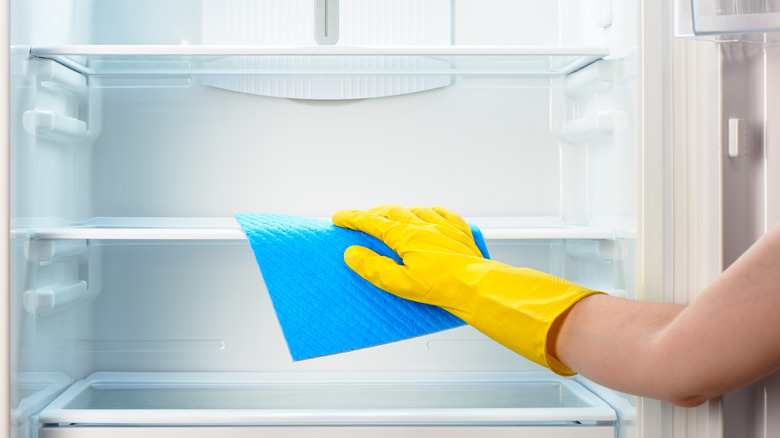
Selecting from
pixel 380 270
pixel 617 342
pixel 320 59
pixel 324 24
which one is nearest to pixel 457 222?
pixel 380 270

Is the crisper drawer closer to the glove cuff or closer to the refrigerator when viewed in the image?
the refrigerator

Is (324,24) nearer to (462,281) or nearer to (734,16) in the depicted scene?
(462,281)

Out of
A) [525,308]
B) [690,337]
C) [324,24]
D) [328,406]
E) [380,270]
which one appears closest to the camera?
[690,337]

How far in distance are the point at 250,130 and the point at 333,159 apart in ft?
0.64

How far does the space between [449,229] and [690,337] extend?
398 mm

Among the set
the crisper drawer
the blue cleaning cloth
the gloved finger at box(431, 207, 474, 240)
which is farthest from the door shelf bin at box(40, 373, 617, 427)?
the gloved finger at box(431, 207, 474, 240)

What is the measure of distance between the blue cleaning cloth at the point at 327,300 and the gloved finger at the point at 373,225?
0.02m

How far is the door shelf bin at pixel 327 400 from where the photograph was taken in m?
1.11

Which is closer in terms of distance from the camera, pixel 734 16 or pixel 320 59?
pixel 734 16

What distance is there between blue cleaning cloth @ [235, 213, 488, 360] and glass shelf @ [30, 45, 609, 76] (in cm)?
34

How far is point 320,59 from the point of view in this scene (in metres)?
1.28

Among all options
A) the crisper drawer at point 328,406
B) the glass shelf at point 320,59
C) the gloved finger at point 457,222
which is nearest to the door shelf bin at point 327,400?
the crisper drawer at point 328,406

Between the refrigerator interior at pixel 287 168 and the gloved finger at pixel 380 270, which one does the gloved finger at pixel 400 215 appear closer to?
the gloved finger at pixel 380 270

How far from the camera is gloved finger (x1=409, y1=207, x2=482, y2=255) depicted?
1.02 meters
